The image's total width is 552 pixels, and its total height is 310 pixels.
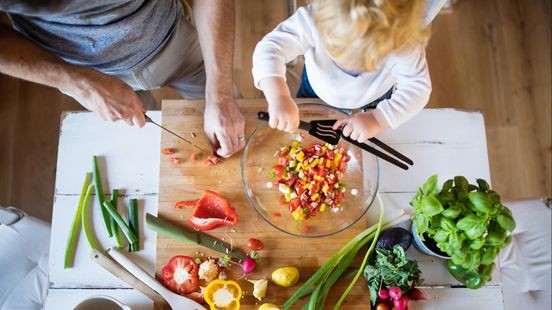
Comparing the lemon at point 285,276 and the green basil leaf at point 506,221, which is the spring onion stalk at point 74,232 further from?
the green basil leaf at point 506,221

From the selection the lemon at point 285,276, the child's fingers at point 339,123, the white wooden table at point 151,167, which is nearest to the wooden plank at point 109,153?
the white wooden table at point 151,167

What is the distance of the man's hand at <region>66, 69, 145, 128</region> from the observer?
1.13 metres

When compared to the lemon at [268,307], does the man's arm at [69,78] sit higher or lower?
higher

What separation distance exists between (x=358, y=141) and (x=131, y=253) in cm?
73

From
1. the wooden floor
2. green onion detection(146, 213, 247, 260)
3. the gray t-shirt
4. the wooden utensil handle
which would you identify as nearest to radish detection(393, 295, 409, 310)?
green onion detection(146, 213, 247, 260)

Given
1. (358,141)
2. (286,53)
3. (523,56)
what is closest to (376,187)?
(358,141)

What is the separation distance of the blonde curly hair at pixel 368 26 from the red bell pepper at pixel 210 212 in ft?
1.73

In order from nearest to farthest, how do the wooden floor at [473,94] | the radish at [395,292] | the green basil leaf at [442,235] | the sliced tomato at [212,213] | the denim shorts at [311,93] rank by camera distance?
1. the green basil leaf at [442,235]
2. the radish at [395,292]
3. the sliced tomato at [212,213]
4. the denim shorts at [311,93]
5. the wooden floor at [473,94]

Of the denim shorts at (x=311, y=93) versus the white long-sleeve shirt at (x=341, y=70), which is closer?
the white long-sleeve shirt at (x=341, y=70)

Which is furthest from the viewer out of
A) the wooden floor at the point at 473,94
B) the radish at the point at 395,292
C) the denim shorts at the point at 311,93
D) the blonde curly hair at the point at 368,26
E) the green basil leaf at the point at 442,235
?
the wooden floor at the point at 473,94

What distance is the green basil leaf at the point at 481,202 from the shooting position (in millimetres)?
820

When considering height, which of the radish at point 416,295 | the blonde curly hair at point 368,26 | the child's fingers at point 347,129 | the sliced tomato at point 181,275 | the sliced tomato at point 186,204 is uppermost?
the blonde curly hair at point 368,26

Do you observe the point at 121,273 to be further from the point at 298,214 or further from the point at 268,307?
the point at 298,214

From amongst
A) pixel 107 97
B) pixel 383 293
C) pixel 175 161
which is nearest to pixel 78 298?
pixel 175 161
